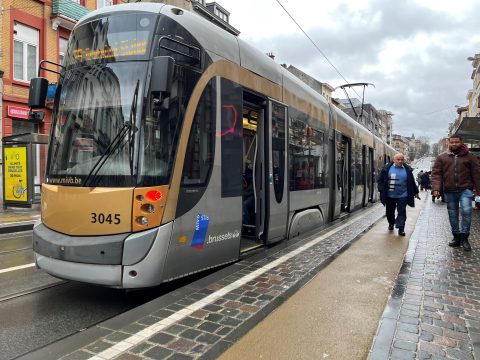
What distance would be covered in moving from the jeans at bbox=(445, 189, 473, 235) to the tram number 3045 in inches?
209

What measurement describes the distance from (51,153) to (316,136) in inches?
231

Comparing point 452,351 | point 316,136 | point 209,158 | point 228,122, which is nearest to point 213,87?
point 228,122

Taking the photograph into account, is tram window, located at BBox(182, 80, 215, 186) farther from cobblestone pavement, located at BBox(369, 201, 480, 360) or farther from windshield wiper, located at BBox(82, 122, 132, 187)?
cobblestone pavement, located at BBox(369, 201, 480, 360)

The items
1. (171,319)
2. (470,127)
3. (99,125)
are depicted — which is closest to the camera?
(171,319)

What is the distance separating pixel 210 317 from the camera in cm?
369

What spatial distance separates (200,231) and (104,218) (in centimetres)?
109

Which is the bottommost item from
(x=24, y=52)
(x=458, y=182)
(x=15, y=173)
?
(x=458, y=182)

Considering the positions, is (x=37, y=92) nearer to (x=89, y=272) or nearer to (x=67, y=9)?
(x=89, y=272)

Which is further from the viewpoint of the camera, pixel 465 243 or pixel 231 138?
pixel 465 243

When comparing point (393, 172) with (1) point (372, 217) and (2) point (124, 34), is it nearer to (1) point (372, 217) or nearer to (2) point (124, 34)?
(1) point (372, 217)

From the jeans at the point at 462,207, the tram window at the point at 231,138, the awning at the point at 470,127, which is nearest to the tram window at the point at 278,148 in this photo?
the tram window at the point at 231,138

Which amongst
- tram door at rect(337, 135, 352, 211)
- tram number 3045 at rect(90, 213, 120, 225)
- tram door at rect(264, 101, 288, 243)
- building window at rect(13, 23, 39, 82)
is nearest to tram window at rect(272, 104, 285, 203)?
tram door at rect(264, 101, 288, 243)

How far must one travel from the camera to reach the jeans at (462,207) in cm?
655

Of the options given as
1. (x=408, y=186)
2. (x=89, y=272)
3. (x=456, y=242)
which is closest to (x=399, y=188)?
(x=408, y=186)
